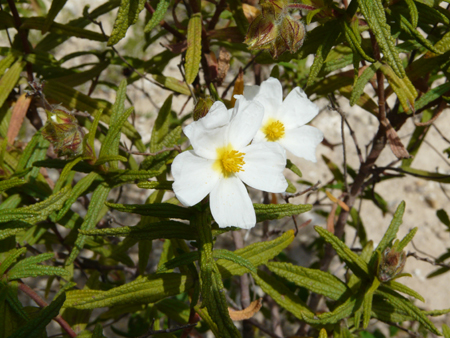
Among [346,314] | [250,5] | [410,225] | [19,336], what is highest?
[250,5]

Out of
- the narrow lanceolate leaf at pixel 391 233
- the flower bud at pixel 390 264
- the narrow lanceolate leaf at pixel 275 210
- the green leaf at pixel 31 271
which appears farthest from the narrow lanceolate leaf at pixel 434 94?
the green leaf at pixel 31 271

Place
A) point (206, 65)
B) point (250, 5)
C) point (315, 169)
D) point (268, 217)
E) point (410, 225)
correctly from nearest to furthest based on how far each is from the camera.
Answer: point (268, 217) → point (250, 5) → point (206, 65) → point (410, 225) → point (315, 169)

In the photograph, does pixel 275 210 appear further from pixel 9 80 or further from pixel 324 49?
pixel 9 80

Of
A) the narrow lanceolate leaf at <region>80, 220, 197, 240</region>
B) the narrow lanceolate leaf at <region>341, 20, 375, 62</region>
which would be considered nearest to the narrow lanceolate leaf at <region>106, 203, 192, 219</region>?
the narrow lanceolate leaf at <region>80, 220, 197, 240</region>

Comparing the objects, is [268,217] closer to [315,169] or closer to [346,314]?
[346,314]

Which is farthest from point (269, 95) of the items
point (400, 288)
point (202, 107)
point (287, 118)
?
point (400, 288)

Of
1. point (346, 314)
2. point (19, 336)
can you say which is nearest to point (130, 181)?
point (19, 336)

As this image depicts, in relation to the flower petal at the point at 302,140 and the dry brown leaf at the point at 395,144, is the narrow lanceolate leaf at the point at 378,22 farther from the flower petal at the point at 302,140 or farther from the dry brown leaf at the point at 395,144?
the dry brown leaf at the point at 395,144

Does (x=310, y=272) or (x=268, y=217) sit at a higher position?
(x=268, y=217)
